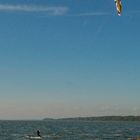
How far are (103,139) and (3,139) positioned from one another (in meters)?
18.9

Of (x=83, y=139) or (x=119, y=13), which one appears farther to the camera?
(x=83, y=139)

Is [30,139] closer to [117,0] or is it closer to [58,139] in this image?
[58,139]

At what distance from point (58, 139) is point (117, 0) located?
240 feet

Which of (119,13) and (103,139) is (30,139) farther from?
(119,13)

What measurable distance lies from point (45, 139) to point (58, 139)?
96.2 inches

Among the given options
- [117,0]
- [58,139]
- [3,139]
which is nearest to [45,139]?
[58,139]

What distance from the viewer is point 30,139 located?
81.5 m

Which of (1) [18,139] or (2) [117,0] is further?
(1) [18,139]

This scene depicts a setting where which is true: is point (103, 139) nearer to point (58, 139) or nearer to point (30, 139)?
point (58, 139)

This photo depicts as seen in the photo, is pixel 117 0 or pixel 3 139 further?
pixel 3 139

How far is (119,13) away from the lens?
8641 mm

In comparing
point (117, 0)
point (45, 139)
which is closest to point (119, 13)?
point (117, 0)

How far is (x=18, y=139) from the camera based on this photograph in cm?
8031

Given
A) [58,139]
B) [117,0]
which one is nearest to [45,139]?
[58,139]
